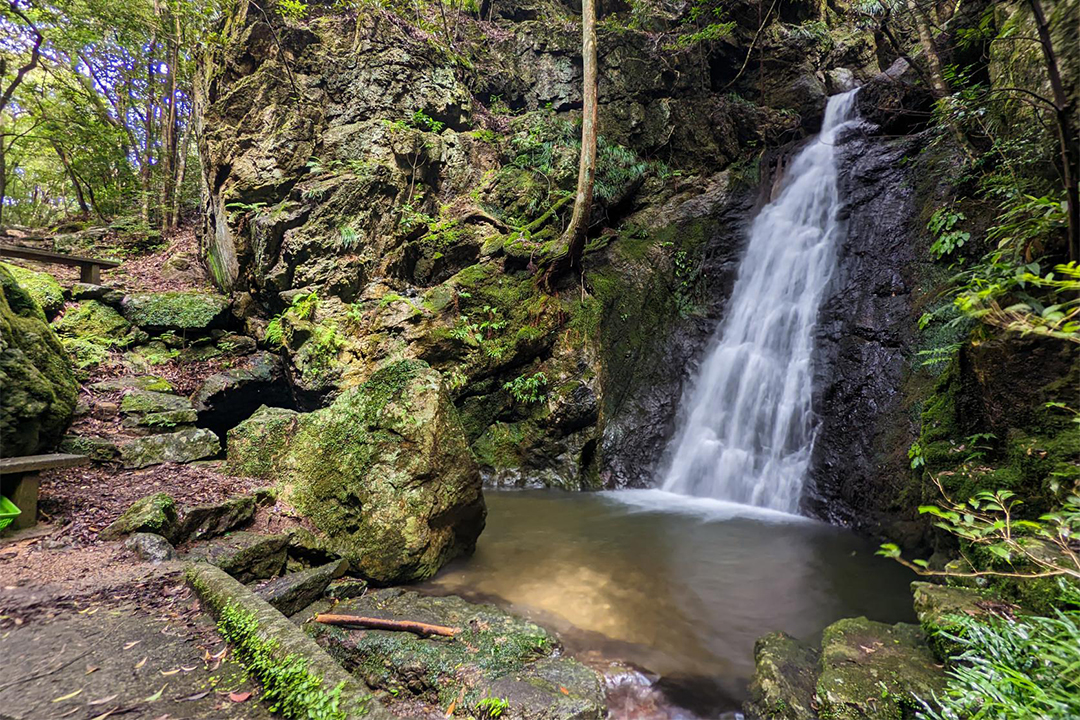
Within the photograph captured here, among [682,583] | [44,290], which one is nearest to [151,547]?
[682,583]

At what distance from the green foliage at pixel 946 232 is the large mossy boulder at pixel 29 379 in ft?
35.0

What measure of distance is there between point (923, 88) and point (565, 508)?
34.7ft

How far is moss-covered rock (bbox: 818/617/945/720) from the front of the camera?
2.57 m

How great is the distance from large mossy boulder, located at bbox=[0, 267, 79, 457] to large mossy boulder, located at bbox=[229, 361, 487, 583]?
160 centimetres

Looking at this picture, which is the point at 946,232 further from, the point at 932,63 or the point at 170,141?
the point at 170,141

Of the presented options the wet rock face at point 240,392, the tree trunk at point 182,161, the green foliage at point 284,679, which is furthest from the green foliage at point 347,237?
the tree trunk at point 182,161

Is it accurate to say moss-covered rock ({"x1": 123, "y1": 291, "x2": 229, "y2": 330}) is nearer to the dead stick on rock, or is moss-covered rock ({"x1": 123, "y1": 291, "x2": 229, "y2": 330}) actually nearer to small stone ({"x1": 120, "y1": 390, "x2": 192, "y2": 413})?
small stone ({"x1": 120, "y1": 390, "x2": 192, "y2": 413})

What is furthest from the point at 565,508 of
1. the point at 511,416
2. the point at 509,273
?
the point at 509,273

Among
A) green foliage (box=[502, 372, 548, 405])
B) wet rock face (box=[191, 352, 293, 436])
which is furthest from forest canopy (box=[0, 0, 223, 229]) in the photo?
green foliage (box=[502, 372, 548, 405])

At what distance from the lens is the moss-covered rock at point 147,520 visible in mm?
3832

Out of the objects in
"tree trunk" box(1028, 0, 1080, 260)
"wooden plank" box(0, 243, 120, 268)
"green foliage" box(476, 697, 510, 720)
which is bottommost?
"green foliage" box(476, 697, 510, 720)

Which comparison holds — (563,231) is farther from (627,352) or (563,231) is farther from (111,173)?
(111,173)

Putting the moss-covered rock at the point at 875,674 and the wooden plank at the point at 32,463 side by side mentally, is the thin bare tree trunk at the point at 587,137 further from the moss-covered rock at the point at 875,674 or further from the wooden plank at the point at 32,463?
the wooden plank at the point at 32,463

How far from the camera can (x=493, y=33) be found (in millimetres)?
13945
